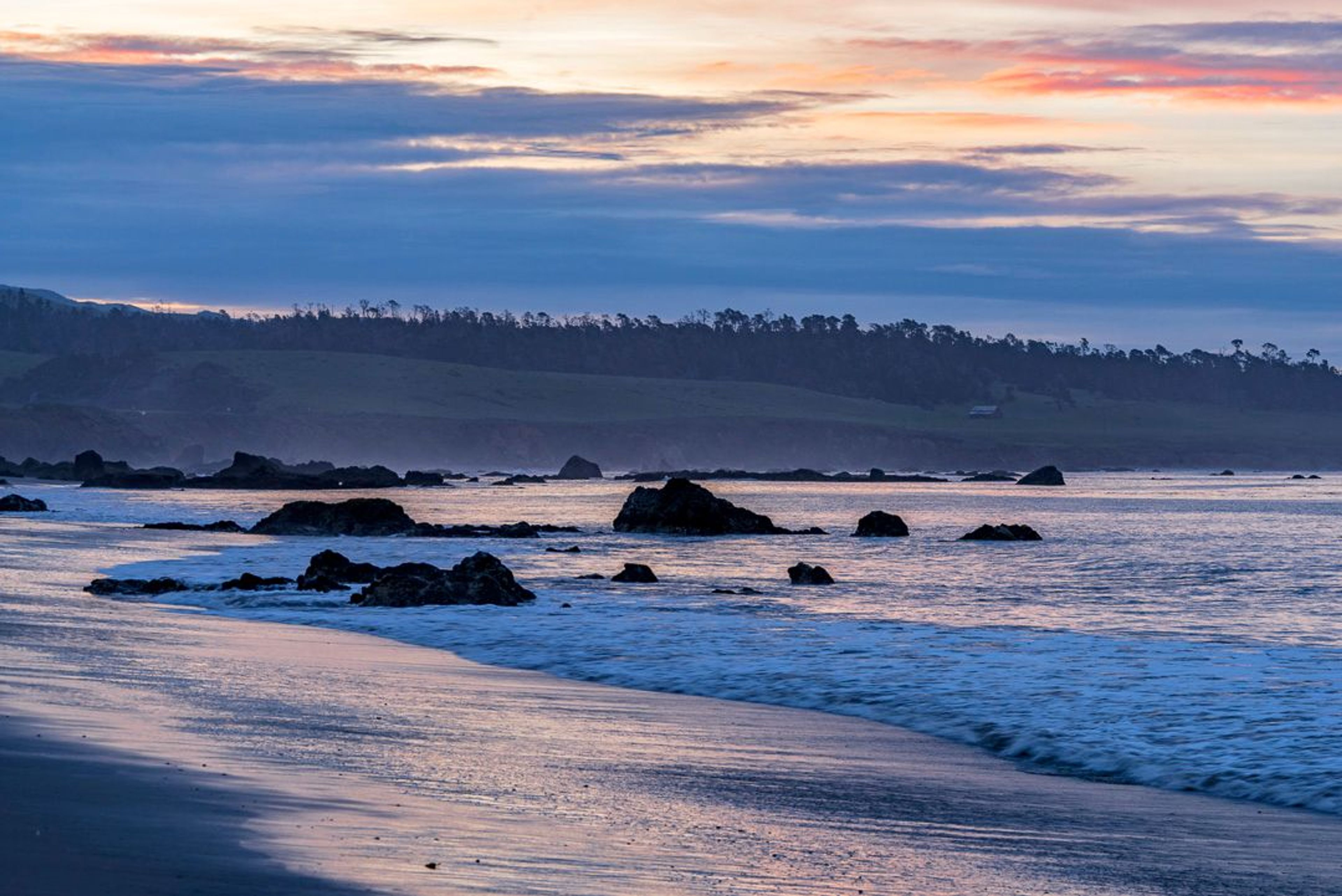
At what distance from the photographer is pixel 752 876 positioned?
855cm

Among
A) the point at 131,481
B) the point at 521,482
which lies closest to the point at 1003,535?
the point at 131,481

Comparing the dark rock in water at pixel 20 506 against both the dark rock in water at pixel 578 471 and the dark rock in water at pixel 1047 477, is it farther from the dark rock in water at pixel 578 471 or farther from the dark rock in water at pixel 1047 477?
the dark rock in water at pixel 578 471

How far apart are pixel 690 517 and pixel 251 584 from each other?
29925mm

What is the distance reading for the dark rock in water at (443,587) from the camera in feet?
85.8

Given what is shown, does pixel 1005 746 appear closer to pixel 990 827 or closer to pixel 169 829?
pixel 990 827

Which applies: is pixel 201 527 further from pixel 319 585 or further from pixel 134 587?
pixel 134 587

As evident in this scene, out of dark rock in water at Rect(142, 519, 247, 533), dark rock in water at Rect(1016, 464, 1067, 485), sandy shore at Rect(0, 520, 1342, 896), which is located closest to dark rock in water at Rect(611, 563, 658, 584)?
sandy shore at Rect(0, 520, 1342, 896)

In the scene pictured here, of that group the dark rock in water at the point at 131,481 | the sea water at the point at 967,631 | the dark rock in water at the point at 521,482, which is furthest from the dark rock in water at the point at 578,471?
the sea water at the point at 967,631

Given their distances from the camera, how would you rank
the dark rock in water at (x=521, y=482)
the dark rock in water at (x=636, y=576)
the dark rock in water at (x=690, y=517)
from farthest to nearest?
1. the dark rock in water at (x=521, y=482)
2. the dark rock in water at (x=690, y=517)
3. the dark rock in water at (x=636, y=576)

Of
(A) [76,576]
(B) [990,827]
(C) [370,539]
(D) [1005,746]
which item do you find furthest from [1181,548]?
(B) [990,827]

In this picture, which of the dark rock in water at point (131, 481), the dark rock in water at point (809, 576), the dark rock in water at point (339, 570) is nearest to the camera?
the dark rock in water at point (339, 570)

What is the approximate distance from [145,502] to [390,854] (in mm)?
72905

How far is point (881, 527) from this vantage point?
55.5m

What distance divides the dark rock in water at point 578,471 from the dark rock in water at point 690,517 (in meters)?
99.5
